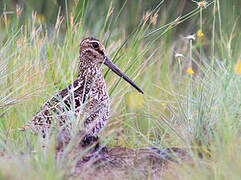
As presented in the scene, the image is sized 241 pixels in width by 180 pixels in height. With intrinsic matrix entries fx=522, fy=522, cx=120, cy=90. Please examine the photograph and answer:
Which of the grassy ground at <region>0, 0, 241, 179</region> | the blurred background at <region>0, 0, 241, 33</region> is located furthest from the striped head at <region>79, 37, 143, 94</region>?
the blurred background at <region>0, 0, 241, 33</region>

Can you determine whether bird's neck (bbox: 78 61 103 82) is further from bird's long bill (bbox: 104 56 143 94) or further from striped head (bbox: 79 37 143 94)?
Result: bird's long bill (bbox: 104 56 143 94)

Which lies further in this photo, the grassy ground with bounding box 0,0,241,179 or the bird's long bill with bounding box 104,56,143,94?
the bird's long bill with bounding box 104,56,143,94

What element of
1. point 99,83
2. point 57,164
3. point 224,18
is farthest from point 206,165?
point 224,18

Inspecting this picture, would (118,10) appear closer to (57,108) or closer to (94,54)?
(94,54)

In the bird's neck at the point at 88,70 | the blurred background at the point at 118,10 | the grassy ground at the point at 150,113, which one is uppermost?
the blurred background at the point at 118,10

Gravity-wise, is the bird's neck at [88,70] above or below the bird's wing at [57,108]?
above

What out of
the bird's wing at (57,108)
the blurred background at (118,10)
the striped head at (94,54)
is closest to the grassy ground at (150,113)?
the bird's wing at (57,108)

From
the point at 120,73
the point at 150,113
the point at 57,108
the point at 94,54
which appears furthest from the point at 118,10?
the point at 57,108

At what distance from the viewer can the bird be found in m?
3.58

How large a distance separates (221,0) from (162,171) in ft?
14.4

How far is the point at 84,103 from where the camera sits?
3.62m

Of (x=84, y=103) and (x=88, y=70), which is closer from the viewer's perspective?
(x=84, y=103)

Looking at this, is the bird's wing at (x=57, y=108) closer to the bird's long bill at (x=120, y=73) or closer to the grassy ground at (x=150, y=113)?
the grassy ground at (x=150, y=113)

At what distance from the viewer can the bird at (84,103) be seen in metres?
3.58
